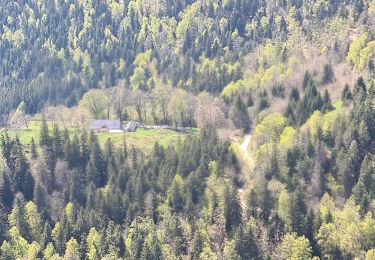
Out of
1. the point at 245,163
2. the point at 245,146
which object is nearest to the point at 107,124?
the point at 245,146

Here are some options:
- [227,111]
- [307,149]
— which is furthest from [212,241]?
[227,111]

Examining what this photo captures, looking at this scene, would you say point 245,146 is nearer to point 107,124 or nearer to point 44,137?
point 107,124

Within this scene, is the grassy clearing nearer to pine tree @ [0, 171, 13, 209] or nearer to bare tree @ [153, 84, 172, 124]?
bare tree @ [153, 84, 172, 124]

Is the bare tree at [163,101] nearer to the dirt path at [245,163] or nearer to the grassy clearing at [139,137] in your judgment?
the grassy clearing at [139,137]

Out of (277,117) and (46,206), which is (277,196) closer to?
(277,117)

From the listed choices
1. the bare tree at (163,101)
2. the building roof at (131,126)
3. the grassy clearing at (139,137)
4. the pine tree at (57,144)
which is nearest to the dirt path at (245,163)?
the grassy clearing at (139,137)

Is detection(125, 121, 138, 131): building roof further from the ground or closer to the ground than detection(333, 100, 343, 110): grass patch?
closer to the ground

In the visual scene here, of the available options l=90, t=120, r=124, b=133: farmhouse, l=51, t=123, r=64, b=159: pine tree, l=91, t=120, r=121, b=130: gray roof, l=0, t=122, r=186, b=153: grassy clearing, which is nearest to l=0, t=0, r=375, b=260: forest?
l=51, t=123, r=64, b=159: pine tree
